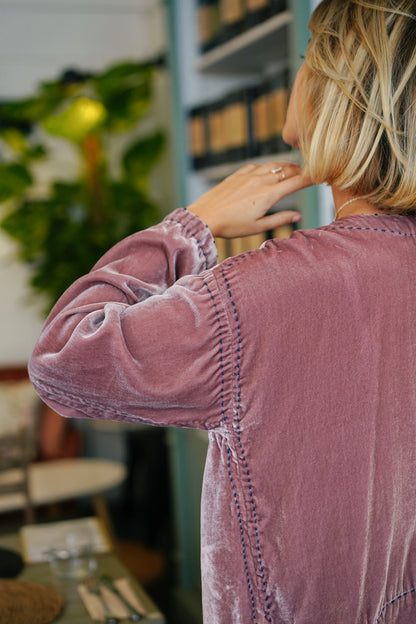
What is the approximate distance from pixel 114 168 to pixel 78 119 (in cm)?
68

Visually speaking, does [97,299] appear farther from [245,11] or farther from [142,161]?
[142,161]

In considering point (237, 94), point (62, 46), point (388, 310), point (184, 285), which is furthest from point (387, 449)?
point (62, 46)

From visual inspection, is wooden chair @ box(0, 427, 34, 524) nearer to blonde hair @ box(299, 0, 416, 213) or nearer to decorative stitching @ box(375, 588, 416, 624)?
decorative stitching @ box(375, 588, 416, 624)

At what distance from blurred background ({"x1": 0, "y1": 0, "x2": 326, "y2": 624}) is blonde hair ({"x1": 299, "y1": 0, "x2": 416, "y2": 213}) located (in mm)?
1504

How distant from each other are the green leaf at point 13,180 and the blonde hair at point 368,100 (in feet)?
10.4

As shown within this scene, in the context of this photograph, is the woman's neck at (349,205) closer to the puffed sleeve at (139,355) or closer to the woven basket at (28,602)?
the puffed sleeve at (139,355)

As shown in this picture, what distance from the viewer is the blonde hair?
0.74m

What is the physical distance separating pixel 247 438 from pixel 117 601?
2.60ft

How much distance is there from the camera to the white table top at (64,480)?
10.3ft

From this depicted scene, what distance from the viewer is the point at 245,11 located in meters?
2.23

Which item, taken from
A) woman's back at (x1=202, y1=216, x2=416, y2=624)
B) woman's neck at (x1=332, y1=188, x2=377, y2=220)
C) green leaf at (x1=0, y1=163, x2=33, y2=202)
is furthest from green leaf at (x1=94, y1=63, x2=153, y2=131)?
woman's back at (x1=202, y1=216, x2=416, y2=624)

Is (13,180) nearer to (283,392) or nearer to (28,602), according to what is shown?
(28,602)

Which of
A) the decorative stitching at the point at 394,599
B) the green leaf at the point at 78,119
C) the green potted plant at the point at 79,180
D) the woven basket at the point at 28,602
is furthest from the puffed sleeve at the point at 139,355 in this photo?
the green leaf at the point at 78,119

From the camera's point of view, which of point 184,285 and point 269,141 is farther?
point 269,141
